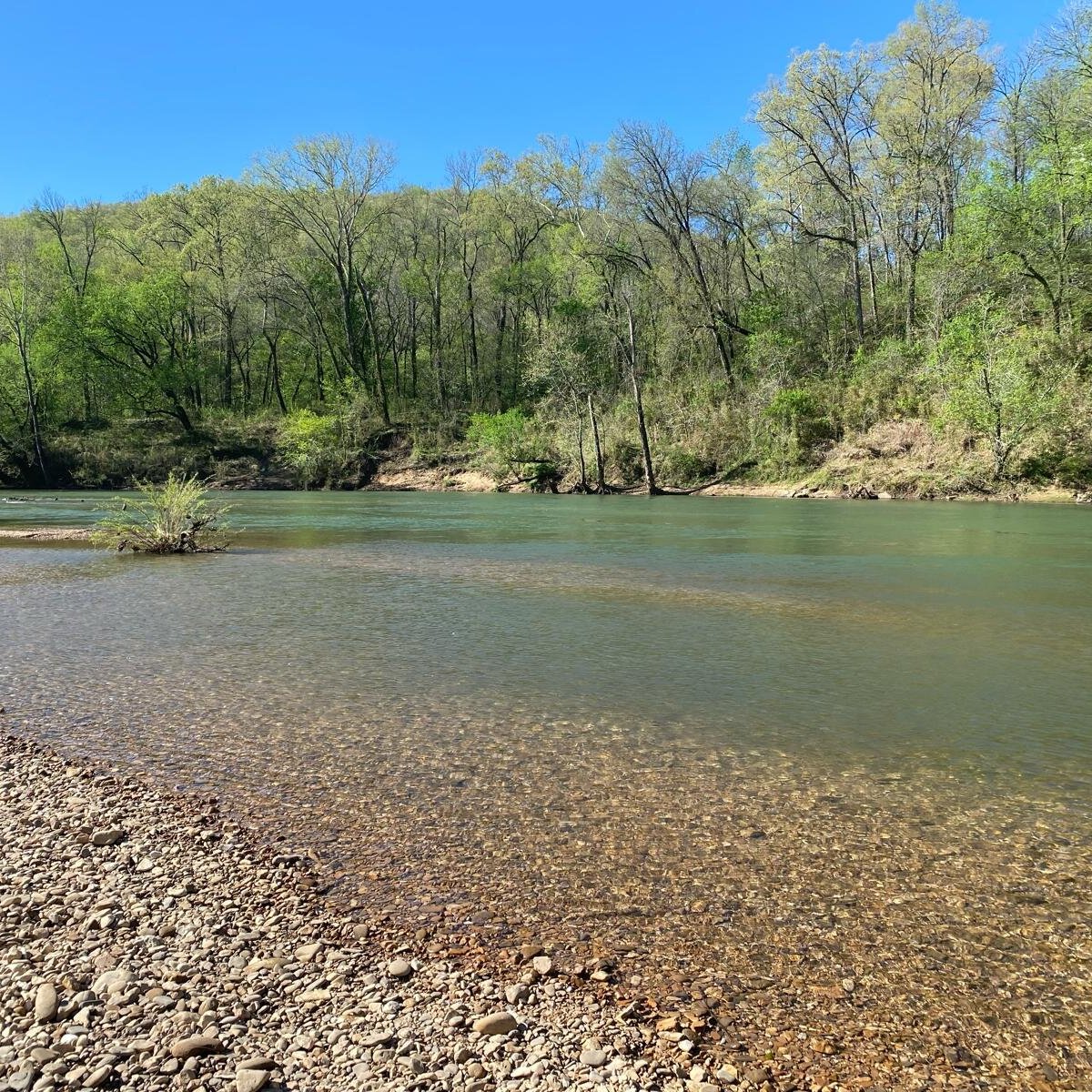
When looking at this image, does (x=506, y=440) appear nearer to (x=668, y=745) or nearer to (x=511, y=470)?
(x=511, y=470)

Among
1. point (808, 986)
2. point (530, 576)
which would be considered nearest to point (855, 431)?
point (530, 576)

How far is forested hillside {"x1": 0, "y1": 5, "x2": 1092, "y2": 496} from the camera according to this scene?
114 feet

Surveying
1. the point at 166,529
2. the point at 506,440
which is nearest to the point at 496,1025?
the point at 166,529

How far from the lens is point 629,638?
353 inches

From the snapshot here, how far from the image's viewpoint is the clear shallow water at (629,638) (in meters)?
6.06

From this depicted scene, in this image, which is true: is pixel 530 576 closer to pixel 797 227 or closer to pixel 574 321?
pixel 797 227

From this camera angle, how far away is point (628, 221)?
5016 centimetres

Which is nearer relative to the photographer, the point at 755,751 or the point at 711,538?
the point at 755,751

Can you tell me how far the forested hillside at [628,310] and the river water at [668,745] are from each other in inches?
1045

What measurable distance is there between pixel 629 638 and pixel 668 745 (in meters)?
3.53

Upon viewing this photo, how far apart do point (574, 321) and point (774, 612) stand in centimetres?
4955

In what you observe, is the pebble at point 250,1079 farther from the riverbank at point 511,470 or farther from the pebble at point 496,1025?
the riverbank at point 511,470

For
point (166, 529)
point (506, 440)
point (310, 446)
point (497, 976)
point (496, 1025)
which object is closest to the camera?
point (496, 1025)

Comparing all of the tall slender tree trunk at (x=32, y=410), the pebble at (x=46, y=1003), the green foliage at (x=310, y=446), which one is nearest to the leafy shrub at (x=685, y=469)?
the green foliage at (x=310, y=446)
